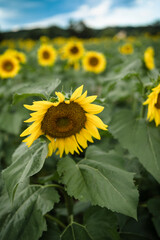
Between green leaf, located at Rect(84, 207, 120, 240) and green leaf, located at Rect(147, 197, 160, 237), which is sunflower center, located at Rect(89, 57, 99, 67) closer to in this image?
green leaf, located at Rect(147, 197, 160, 237)

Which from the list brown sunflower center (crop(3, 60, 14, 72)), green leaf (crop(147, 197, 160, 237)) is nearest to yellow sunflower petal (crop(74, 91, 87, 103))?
green leaf (crop(147, 197, 160, 237))

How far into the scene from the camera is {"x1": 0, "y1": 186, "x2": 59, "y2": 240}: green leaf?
1315 mm

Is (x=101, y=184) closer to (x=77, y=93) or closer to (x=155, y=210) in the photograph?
(x=77, y=93)

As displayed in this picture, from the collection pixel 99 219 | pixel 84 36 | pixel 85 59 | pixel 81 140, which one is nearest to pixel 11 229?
pixel 99 219

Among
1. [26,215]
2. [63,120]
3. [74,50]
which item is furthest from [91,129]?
[74,50]

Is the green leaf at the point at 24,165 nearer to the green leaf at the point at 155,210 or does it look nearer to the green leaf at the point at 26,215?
the green leaf at the point at 26,215

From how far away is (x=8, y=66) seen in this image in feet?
13.4

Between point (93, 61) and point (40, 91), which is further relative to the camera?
point (93, 61)

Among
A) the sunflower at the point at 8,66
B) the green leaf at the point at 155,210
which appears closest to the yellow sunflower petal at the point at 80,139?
the green leaf at the point at 155,210

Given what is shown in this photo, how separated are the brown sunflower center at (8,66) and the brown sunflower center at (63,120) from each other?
3.16m

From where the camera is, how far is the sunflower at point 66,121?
1.13 metres

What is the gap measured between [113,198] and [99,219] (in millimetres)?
415

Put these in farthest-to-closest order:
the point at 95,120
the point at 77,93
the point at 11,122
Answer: the point at 11,122, the point at 95,120, the point at 77,93

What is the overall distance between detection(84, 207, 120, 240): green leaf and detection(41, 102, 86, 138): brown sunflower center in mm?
658
